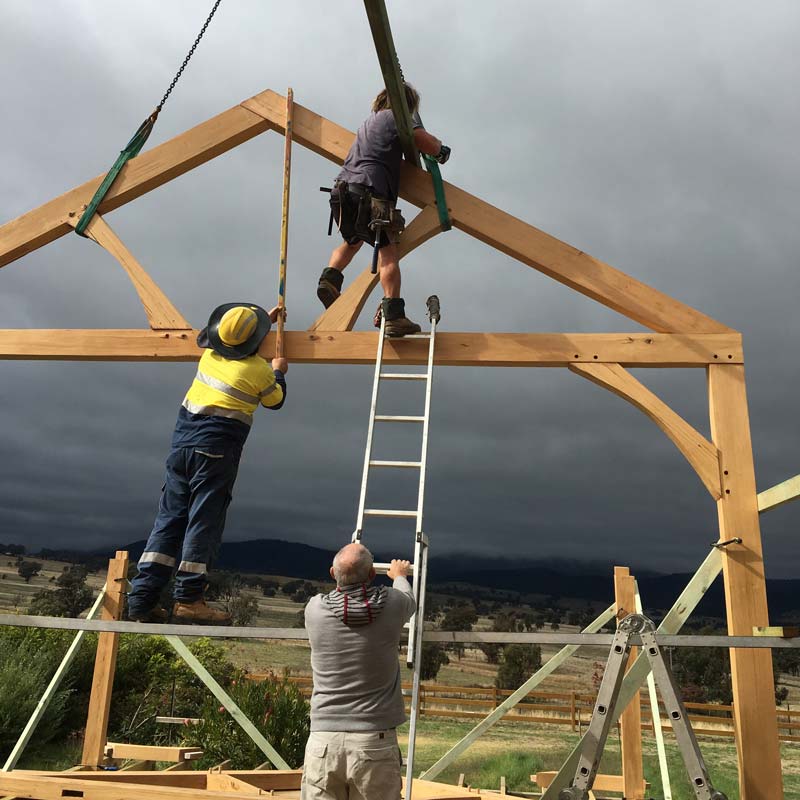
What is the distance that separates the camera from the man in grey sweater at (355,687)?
3.10m

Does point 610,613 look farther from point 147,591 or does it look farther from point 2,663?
point 2,663

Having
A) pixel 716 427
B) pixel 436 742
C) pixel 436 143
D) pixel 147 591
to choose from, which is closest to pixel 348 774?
pixel 147 591

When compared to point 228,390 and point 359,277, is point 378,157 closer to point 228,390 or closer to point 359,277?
point 359,277

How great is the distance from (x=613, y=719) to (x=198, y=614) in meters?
2.30

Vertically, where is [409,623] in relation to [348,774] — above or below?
above

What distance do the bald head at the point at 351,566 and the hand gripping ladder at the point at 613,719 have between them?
111 cm

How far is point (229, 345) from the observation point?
4.87 metres

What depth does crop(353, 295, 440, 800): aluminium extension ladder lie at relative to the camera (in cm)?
353

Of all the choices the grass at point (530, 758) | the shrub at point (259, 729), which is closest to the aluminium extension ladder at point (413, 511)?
the shrub at point (259, 729)

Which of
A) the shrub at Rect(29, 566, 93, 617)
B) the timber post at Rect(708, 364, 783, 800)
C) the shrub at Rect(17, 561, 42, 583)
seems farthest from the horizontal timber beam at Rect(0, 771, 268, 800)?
the shrub at Rect(17, 561, 42, 583)

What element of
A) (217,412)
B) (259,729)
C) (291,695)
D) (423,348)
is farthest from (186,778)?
(291,695)

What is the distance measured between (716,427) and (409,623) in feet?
7.70

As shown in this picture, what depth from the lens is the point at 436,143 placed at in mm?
5207

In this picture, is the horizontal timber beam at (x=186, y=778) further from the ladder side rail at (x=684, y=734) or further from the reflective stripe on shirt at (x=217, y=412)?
the ladder side rail at (x=684, y=734)
